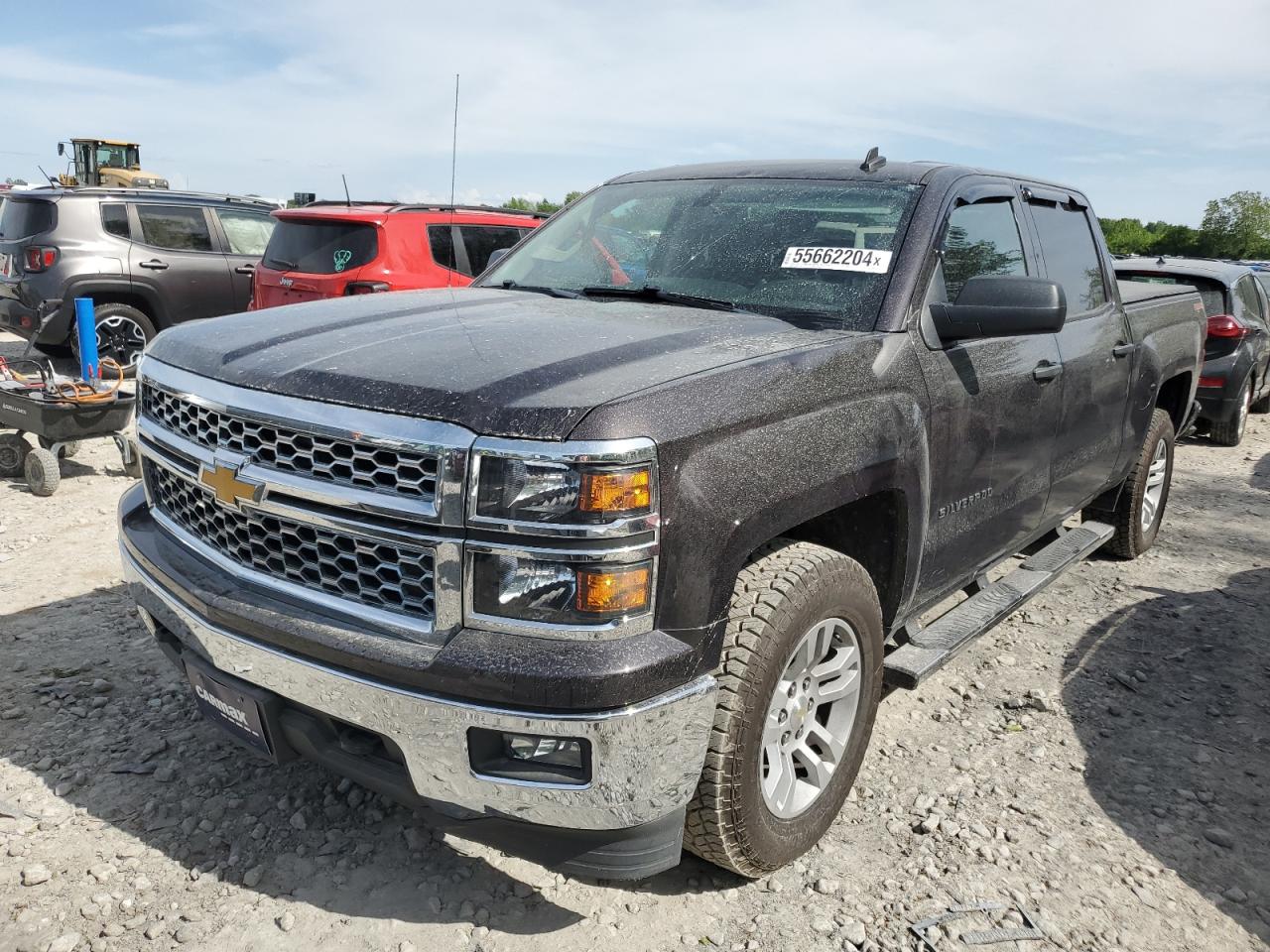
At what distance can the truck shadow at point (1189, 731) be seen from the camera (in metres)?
2.97

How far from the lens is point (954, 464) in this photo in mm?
3125

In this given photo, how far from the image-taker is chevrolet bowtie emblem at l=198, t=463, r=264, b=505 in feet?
7.72

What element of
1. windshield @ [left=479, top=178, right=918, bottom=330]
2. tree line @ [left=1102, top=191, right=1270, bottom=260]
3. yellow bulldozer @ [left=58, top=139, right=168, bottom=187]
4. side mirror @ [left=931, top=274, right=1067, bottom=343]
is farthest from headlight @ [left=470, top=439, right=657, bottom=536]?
tree line @ [left=1102, top=191, right=1270, bottom=260]

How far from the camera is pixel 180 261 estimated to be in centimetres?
993

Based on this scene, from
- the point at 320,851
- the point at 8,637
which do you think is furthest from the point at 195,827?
the point at 8,637

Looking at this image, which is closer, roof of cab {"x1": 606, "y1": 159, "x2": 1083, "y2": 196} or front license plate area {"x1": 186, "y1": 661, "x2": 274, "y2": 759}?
front license plate area {"x1": 186, "y1": 661, "x2": 274, "y2": 759}

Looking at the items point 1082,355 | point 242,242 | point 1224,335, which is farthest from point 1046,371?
point 242,242

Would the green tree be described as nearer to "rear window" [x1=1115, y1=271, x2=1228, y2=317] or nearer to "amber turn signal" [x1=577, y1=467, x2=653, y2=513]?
"rear window" [x1=1115, y1=271, x2=1228, y2=317]

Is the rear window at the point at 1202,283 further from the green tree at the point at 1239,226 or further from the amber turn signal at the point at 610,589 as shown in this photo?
the green tree at the point at 1239,226

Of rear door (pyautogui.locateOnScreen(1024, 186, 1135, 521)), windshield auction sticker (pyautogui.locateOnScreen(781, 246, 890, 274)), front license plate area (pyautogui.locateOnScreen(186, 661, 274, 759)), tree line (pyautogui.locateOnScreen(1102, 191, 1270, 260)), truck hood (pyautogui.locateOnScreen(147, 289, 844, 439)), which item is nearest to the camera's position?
truck hood (pyautogui.locateOnScreen(147, 289, 844, 439))

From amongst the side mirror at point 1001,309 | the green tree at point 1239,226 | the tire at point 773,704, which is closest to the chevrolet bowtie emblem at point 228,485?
the tire at point 773,704

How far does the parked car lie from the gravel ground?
5.58 metres

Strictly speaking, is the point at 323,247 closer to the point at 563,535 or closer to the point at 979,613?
the point at 979,613

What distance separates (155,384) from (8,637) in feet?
6.31
